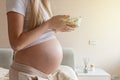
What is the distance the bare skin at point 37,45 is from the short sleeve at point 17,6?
0.8 inches

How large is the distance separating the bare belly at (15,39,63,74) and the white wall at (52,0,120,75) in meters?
2.27

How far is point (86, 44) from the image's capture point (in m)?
3.50

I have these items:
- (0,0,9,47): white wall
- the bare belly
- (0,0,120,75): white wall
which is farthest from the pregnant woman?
(0,0,9,47): white wall

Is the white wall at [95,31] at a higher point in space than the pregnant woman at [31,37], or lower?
lower

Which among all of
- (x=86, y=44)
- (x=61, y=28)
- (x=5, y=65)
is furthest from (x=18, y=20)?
(x=86, y=44)

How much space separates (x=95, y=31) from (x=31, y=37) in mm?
2487

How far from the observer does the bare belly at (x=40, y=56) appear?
1147 mm

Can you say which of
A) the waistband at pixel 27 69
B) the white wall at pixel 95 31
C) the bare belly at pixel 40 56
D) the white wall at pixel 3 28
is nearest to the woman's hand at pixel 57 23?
the bare belly at pixel 40 56

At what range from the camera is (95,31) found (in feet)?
11.4

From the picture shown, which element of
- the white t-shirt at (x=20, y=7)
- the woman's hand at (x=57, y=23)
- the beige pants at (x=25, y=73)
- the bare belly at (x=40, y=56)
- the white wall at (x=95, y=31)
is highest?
the white t-shirt at (x=20, y=7)

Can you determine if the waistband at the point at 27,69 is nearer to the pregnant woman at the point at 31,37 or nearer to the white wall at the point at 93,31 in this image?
the pregnant woman at the point at 31,37

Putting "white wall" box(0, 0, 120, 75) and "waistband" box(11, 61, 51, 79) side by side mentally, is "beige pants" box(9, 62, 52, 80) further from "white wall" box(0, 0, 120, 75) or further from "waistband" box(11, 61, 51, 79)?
"white wall" box(0, 0, 120, 75)

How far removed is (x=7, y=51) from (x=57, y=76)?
102 cm

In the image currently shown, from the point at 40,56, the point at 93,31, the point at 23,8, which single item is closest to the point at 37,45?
the point at 40,56
